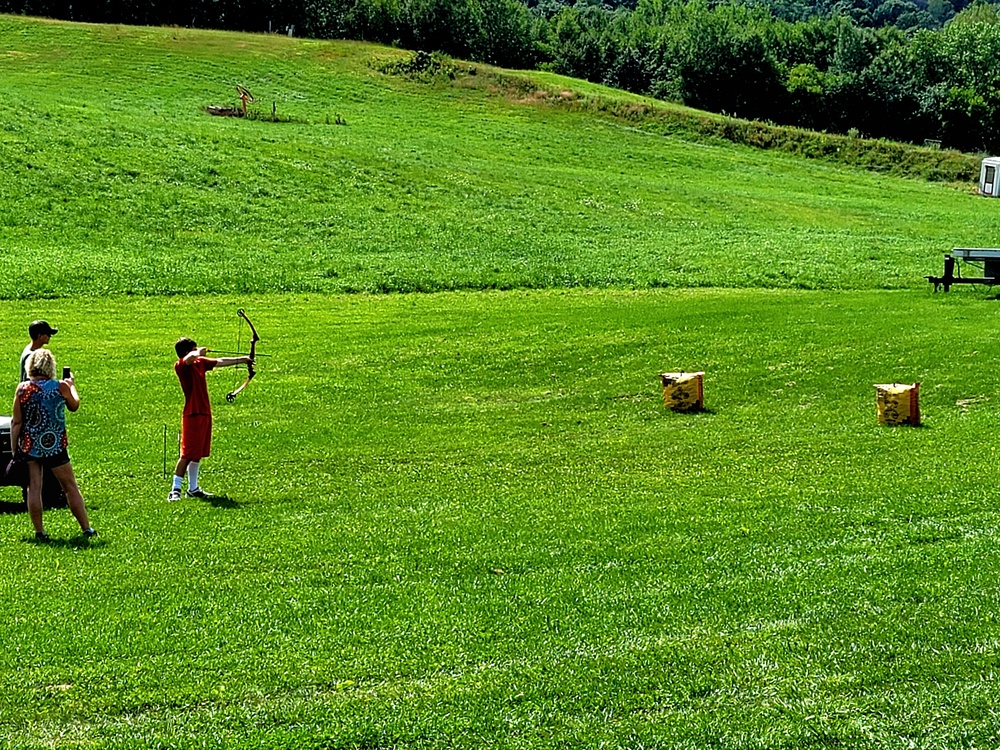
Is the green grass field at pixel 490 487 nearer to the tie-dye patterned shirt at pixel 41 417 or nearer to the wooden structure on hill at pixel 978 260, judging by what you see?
the wooden structure on hill at pixel 978 260

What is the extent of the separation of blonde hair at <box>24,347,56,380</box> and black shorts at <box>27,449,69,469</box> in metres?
0.98

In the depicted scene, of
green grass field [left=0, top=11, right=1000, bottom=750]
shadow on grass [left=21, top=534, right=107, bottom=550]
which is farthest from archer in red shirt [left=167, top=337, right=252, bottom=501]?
shadow on grass [left=21, top=534, right=107, bottom=550]

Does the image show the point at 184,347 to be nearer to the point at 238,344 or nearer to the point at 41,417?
the point at 41,417

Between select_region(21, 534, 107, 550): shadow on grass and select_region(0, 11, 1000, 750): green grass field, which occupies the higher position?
select_region(0, 11, 1000, 750): green grass field

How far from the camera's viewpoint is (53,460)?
537 inches

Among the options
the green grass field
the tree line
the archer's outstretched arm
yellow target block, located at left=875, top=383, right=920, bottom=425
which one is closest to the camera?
the green grass field

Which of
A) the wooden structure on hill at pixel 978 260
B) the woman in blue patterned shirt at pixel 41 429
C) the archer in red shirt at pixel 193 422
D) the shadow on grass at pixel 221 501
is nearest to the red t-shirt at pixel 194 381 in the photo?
the archer in red shirt at pixel 193 422

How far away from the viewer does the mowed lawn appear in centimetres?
898

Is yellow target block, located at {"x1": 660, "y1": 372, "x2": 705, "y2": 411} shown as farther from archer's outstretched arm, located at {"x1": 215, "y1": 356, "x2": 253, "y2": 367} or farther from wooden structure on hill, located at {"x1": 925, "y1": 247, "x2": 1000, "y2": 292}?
wooden structure on hill, located at {"x1": 925, "y1": 247, "x2": 1000, "y2": 292}

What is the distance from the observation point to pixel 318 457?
61.3 ft

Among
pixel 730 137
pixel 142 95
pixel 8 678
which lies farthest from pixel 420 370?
pixel 730 137

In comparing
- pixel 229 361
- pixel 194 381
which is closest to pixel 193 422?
pixel 194 381

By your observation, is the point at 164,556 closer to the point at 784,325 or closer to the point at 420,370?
the point at 420,370

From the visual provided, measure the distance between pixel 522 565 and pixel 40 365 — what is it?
6.44 metres
